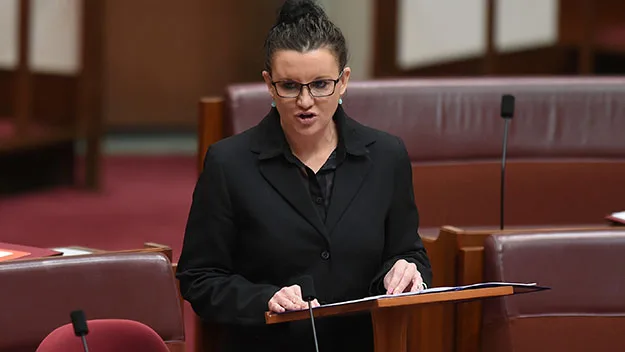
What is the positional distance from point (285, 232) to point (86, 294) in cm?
21

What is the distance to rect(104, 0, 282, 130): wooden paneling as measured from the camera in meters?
3.96

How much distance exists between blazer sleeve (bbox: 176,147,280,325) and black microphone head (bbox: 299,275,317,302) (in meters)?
0.04

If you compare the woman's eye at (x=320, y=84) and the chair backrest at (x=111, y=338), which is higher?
the woman's eye at (x=320, y=84)

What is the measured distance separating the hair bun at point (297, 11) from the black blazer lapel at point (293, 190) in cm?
13

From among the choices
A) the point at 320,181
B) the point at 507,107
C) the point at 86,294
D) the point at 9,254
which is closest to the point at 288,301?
the point at 320,181

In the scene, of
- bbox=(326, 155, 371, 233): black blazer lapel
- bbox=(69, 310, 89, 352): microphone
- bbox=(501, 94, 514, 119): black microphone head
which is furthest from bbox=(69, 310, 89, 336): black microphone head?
bbox=(501, 94, 514, 119): black microphone head

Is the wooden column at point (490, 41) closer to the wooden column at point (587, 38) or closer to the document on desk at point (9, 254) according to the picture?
the wooden column at point (587, 38)

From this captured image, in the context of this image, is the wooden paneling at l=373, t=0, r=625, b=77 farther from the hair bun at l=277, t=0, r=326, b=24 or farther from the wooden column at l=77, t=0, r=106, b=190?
the hair bun at l=277, t=0, r=326, b=24

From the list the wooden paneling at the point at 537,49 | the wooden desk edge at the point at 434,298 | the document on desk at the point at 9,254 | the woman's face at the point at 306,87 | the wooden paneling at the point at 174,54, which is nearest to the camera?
the wooden desk edge at the point at 434,298

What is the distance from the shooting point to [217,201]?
40.4 inches

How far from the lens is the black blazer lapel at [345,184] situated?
3.41 ft

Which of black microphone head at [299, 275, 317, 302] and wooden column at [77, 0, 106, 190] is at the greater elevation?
wooden column at [77, 0, 106, 190]

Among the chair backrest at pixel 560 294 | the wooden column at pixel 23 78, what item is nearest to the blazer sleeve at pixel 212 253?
the chair backrest at pixel 560 294

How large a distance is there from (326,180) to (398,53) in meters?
1.94
